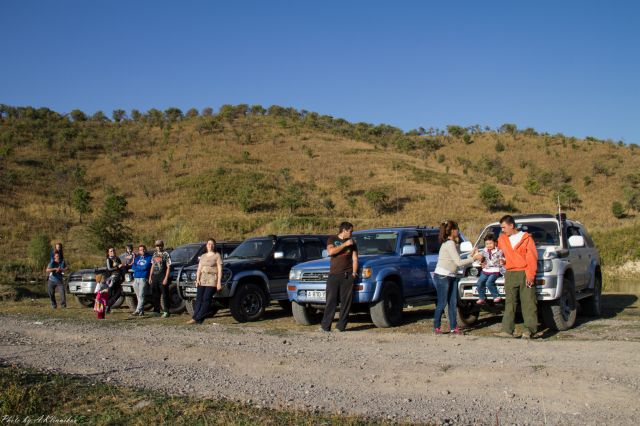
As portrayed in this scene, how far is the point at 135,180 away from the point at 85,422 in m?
54.8

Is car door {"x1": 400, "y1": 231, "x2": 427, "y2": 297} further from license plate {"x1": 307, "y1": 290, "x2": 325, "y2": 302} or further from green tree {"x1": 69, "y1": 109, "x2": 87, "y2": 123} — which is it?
green tree {"x1": 69, "y1": 109, "x2": 87, "y2": 123}

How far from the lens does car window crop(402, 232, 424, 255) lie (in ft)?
40.1

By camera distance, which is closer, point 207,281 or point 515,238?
point 515,238

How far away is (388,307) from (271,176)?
48473mm

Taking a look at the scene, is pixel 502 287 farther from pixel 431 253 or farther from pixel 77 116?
pixel 77 116

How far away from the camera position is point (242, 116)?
93812mm

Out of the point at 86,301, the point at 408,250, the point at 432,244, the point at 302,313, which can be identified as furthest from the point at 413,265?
the point at 86,301

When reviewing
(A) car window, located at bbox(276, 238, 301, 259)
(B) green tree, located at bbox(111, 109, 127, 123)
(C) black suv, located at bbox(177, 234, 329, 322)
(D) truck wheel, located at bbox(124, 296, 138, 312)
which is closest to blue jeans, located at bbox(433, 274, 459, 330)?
(C) black suv, located at bbox(177, 234, 329, 322)

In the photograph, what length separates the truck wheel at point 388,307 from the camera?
11.0 metres

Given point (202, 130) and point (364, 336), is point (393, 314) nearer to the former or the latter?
point (364, 336)

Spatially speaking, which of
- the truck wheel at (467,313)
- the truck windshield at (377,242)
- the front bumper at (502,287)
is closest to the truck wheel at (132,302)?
the truck windshield at (377,242)

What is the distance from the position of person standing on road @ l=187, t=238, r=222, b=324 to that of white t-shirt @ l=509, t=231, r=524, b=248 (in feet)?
18.2

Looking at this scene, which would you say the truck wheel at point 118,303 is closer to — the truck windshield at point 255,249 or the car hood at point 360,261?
the truck windshield at point 255,249

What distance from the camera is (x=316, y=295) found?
37.2 ft
